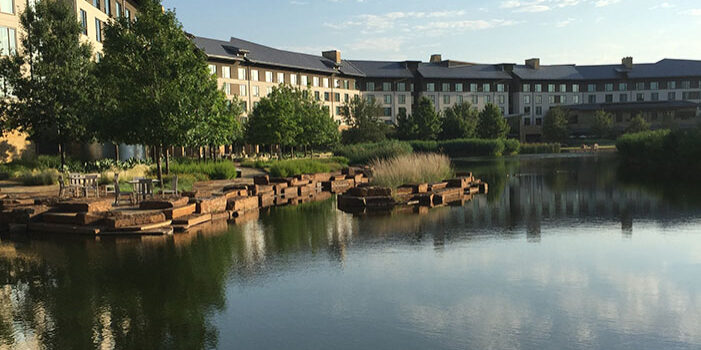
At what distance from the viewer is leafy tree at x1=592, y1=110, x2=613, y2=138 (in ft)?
303

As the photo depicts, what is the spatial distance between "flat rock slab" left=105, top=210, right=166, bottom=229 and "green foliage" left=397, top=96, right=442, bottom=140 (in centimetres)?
6240

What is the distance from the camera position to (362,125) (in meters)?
70.3

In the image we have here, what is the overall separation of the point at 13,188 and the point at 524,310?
22333 millimetres

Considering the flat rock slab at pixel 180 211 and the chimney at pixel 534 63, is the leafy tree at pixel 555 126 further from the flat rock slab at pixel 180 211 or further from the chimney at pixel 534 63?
the flat rock slab at pixel 180 211

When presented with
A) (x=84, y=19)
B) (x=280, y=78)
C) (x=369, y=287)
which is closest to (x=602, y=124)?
(x=280, y=78)

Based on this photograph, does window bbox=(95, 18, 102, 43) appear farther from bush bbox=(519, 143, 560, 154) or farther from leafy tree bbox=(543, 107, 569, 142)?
leafy tree bbox=(543, 107, 569, 142)

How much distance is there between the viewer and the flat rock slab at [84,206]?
16.8m

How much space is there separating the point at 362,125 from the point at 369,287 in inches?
2387

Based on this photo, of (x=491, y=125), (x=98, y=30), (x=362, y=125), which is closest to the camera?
(x=98, y=30)

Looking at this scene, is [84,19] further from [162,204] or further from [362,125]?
[362,125]

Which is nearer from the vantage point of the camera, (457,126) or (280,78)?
(457,126)

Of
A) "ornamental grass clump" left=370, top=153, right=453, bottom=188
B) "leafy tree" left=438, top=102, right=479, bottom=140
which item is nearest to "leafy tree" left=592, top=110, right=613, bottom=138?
"leafy tree" left=438, top=102, right=479, bottom=140

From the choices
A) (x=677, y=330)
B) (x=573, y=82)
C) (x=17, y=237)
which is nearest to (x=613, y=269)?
(x=677, y=330)

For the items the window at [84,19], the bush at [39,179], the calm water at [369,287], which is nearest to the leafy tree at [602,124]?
the window at [84,19]
